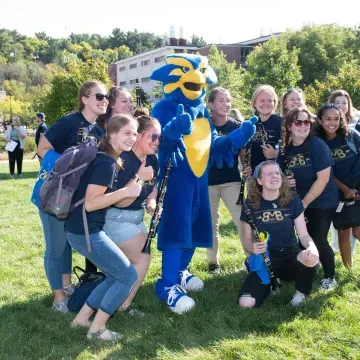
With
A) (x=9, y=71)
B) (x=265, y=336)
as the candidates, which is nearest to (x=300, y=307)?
(x=265, y=336)

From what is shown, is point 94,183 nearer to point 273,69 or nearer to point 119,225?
point 119,225

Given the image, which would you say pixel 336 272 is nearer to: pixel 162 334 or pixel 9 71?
pixel 162 334

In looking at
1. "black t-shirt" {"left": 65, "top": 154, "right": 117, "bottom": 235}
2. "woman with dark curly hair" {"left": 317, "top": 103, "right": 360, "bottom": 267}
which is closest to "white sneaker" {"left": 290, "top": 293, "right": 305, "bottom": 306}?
"woman with dark curly hair" {"left": 317, "top": 103, "right": 360, "bottom": 267}

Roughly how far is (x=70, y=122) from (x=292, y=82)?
25.4 metres

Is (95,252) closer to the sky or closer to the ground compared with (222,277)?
closer to the sky

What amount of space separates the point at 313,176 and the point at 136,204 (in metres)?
1.69

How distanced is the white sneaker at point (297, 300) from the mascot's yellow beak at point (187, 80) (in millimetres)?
1954

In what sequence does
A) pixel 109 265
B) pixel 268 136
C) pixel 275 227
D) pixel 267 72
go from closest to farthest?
pixel 109 265
pixel 275 227
pixel 268 136
pixel 267 72

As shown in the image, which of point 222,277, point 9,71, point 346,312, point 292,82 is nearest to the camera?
point 346,312

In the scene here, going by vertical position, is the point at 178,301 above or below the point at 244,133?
below

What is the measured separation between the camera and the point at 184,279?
4.38 meters

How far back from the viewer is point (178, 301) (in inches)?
150

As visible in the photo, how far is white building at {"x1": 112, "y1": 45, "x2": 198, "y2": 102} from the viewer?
54.4m

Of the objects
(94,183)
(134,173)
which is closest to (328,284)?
(134,173)
